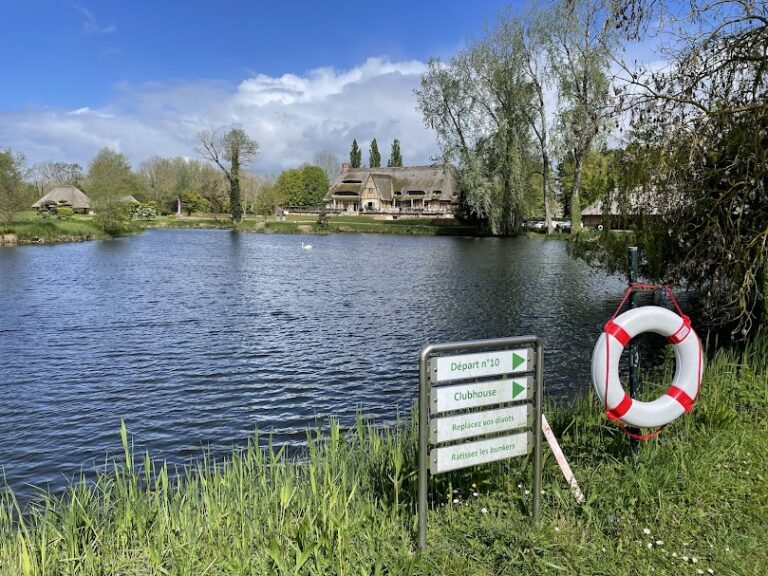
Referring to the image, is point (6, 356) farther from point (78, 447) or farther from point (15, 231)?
point (15, 231)

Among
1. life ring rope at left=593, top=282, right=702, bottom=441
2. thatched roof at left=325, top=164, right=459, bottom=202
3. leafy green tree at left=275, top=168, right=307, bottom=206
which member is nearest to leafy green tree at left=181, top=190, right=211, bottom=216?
leafy green tree at left=275, top=168, right=307, bottom=206

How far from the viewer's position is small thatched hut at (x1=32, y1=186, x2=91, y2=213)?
72000 millimetres

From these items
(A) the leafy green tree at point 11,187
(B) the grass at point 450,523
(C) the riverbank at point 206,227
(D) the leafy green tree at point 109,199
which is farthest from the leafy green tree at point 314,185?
(B) the grass at point 450,523

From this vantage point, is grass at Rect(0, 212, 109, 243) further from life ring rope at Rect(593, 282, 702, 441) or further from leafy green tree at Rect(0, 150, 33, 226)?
life ring rope at Rect(593, 282, 702, 441)

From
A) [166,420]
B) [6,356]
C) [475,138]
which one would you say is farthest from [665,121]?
[475,138]

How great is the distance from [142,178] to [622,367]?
88802 millimetres

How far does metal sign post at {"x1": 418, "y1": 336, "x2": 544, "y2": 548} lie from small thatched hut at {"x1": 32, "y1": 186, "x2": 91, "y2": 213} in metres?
77.9

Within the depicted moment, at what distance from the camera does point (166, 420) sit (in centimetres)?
750

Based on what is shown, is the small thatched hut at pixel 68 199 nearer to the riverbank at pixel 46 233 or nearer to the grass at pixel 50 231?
the grass at pixel 50 231

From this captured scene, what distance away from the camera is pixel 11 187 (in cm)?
3600

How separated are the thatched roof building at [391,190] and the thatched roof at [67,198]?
109 ft

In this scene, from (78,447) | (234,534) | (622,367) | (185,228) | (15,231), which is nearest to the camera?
(234,534)

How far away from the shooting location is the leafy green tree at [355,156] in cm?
10219

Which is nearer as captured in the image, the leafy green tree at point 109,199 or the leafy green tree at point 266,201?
the leafy green tree at point 109,199
